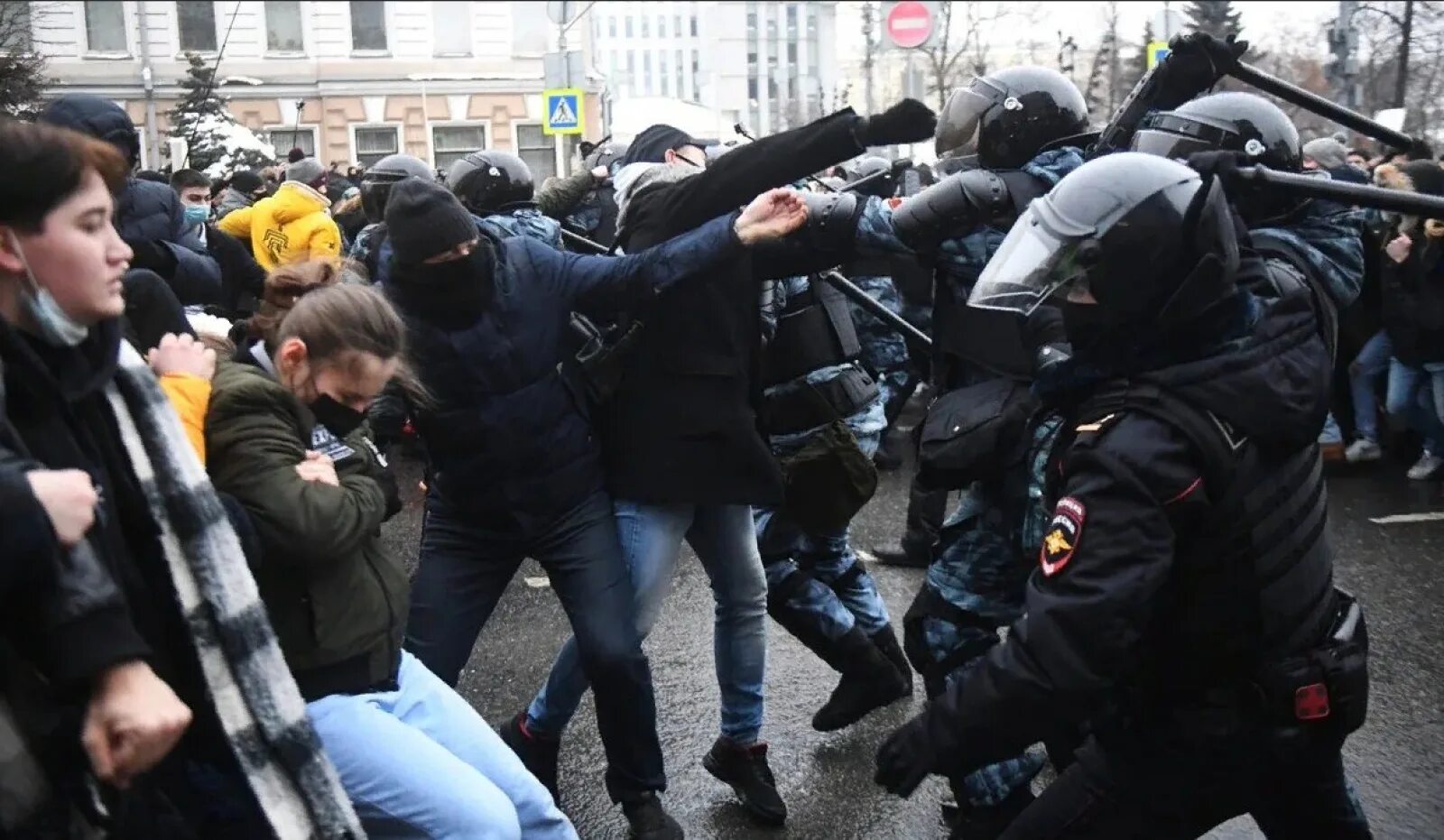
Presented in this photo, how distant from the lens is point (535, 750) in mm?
3840

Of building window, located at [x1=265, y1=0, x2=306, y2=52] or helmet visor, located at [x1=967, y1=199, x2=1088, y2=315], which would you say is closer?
helmet visor, located at [x1=967, y1=199, x2=1088, y2=315]

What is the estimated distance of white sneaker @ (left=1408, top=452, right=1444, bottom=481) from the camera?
763 centimetres

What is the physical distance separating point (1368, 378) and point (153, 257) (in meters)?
6.96

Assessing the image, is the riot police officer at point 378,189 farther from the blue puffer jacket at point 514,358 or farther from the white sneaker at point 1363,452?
the white sneaker at point 1363,452

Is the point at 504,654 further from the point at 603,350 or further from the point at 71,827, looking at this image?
the point at 71,827

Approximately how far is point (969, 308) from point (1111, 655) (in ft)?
4.90

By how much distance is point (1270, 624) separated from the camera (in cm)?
226

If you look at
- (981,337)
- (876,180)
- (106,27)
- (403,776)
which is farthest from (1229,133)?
(106,27)

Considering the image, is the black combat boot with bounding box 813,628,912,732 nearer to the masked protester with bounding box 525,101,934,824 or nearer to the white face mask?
the masked protester with bounding box 525,101,934,824

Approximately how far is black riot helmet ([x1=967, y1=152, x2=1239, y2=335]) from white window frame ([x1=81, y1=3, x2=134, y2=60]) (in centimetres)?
3279

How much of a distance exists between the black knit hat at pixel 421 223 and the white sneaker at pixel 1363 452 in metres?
6.51

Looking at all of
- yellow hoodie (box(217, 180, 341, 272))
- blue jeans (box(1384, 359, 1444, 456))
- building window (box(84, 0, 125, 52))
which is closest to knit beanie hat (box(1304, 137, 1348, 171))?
blue jeans (box(1384, 359, 1444, 456))

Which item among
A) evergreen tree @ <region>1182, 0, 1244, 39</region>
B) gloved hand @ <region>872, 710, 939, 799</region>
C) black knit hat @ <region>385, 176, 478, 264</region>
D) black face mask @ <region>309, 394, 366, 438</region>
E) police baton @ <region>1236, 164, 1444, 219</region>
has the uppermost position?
evergreen tree @ <region>1182, 0, 1244, 39</region>

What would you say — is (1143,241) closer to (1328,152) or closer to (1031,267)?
(1031,267)
